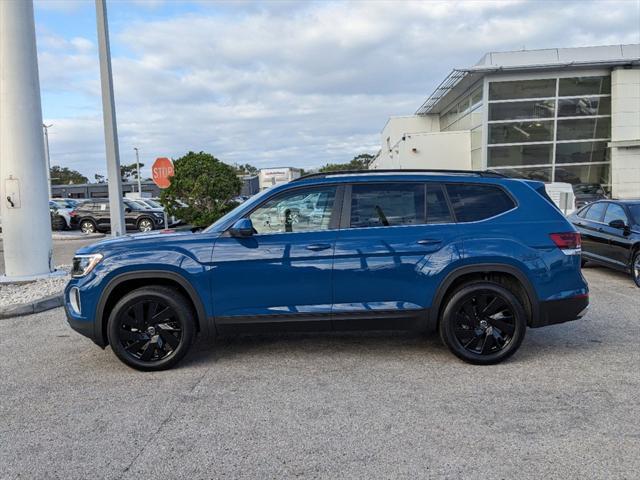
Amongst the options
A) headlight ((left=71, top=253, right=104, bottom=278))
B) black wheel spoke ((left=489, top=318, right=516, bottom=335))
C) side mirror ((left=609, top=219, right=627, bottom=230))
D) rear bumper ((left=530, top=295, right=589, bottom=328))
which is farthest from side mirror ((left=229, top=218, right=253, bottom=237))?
side mirror ((left=609, top=219, right=627, bottom=230))

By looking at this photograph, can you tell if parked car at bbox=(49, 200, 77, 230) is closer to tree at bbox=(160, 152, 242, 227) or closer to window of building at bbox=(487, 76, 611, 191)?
tree at bbox=(160, 152, 242, 227)

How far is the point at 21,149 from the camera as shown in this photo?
28.8ft

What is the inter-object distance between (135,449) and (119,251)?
1.95 m

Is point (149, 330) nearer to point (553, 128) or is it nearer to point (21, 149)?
point (21, 149)

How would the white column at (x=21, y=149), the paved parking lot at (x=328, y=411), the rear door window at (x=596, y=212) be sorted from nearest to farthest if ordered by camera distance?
the paved parking lot at (x=328, y=411) < the white column at (x=21, y=149) < the rear door window at (x=596, y=212)

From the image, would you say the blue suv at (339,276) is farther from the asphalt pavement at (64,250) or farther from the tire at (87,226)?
the tire at (87,226)

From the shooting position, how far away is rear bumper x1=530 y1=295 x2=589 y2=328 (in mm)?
4855

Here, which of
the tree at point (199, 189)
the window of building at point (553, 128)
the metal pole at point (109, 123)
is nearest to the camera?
the metal pole at point (109, 123)

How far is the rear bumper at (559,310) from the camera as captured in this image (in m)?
4.86

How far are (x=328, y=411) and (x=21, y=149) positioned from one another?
298 inches

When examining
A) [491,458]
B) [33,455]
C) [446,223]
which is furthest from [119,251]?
[491,458]

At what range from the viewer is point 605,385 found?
438cm

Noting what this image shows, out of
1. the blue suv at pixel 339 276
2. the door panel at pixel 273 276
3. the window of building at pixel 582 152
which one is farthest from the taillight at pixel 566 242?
the window of building at pixel 582 152

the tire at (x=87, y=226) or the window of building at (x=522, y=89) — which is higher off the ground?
the window of building at (x=522, y=89)
